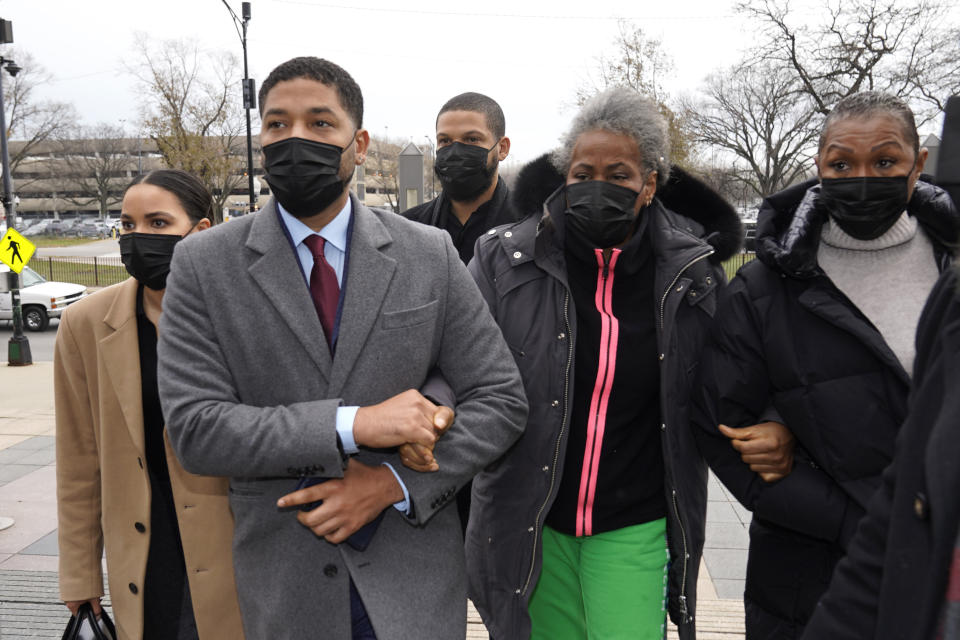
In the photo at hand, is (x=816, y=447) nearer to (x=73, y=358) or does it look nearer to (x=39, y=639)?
(x=73, y=358)

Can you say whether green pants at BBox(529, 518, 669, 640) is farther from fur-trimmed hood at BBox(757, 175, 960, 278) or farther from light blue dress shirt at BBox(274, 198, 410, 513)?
light blue dress shirt at BBox(274, 198, 410, 513)

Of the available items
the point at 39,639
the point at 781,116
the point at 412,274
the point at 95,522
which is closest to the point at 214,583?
the point at 95,522

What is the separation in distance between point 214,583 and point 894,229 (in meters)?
2.39

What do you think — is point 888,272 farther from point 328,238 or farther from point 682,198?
point 328,238

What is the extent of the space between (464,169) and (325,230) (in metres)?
2.07

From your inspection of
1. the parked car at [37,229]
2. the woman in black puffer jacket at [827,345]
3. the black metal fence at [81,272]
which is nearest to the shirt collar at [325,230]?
the woman in black puffer jacket at [827,345]

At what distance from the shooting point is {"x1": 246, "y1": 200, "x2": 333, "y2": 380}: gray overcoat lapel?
5.50 feet

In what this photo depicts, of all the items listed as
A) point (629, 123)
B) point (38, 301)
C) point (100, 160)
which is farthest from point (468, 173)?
point (100, 160)

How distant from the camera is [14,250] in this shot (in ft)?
37.4

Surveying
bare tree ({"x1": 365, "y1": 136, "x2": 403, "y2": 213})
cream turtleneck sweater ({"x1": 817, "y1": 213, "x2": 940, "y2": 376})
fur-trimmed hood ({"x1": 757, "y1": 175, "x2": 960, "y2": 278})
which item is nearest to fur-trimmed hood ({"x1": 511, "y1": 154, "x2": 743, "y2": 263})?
fur-trimmed hood ({"x1": 757, "y1": 175, "x2": 960, "y2": 278})

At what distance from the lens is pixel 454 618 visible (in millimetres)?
1819

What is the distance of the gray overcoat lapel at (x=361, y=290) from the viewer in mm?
1694

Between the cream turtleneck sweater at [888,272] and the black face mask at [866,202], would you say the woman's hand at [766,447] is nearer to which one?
the cream turtleneck sweater at [888,272]

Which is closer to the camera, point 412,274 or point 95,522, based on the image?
point 412,274
